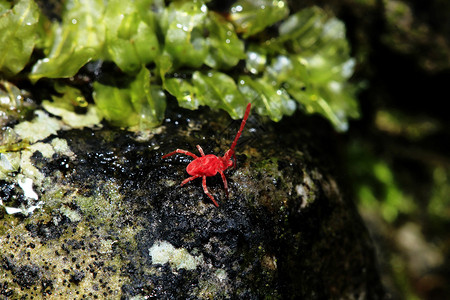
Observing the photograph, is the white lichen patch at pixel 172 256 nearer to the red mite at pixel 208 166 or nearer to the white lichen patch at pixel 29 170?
the red mite at pixel 208 166

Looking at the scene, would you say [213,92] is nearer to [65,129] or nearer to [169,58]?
[169,58]

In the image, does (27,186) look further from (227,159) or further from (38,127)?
(227,159)

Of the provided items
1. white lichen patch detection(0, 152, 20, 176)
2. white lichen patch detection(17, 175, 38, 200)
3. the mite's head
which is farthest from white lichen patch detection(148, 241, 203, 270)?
white lichen patch detection(0, 152, 20, 176)

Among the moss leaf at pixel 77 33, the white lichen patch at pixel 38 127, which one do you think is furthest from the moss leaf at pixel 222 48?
the white lichen patch at pixel 38 127

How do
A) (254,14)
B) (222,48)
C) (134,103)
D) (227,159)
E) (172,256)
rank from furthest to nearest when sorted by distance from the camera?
1. (254,14)
2. (222,48)
3. (134,103)
4. (227,159)
5. (172,256)

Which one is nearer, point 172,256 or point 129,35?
point 172,256

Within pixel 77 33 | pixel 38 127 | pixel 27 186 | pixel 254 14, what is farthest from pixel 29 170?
pixel 254 14

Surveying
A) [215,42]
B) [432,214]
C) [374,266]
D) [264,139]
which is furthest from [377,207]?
[215,42]
